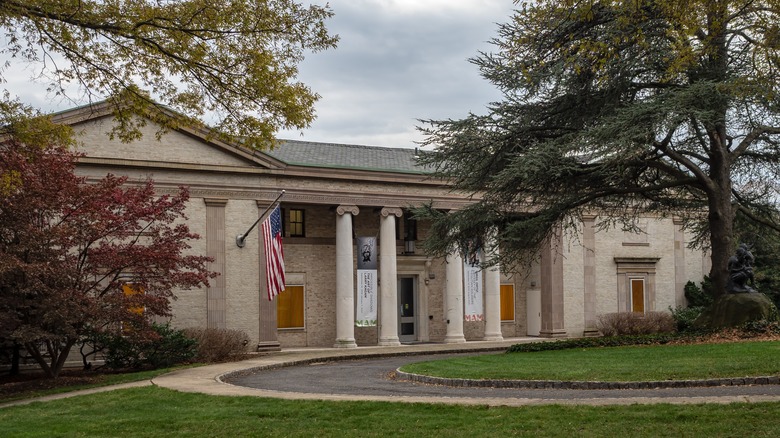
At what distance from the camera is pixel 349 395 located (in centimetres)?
1491

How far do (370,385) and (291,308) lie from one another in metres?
15.6

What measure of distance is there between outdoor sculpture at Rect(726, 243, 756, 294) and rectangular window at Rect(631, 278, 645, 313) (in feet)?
49.2

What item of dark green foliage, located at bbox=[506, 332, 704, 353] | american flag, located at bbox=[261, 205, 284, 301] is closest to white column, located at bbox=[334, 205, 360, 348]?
american flag, located at bbox=[261, 205, 284, 301]

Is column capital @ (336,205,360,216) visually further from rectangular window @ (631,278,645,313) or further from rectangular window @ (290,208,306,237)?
rectangular window @ (631,278,645,313)

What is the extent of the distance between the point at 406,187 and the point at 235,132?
20.8m

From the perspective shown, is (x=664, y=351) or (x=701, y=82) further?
(x=701, y=82)

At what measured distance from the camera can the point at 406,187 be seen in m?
33.7

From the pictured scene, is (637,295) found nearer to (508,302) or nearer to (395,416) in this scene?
(508,302)

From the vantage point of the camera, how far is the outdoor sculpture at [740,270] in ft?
78.7

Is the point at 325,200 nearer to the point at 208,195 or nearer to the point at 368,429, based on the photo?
the point at 208,195

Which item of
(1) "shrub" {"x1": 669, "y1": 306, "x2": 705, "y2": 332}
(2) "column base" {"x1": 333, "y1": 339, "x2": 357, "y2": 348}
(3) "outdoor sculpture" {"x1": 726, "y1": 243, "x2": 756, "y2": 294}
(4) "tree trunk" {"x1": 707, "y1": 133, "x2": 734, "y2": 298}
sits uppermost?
(4) "tree trunk" {"x1": 707, "y1": 133, "x2": 734, "y2": 298}

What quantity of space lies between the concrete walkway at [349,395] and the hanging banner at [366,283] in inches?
52.8

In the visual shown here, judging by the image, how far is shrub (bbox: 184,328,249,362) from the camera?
26.4 m

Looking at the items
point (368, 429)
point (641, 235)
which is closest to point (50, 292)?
point (368, 429)
